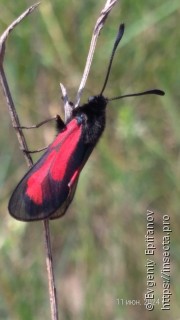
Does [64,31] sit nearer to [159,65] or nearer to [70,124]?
[159,65]

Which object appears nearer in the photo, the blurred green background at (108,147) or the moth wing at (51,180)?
the moth wing at (51,180)

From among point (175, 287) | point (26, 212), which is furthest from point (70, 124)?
point (175, 287)

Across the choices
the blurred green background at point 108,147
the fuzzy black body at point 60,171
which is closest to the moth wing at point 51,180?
the fuzzy black body at point 60,171

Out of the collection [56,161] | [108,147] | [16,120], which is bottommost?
[108,147]

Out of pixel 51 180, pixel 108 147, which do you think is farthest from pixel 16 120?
pixel 108 147

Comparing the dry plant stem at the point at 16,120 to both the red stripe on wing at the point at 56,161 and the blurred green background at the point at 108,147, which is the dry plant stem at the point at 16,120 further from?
the blurred green background at the point at 108,147

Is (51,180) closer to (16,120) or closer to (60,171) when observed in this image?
(60,171)
